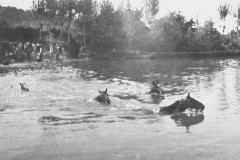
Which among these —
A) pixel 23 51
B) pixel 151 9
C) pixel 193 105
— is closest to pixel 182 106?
pixel 193 105

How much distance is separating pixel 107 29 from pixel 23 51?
79.1 ft

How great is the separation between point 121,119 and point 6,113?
5957 millimetres

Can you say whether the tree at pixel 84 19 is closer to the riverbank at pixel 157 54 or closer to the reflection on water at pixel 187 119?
the riverbank at pixel 157 54

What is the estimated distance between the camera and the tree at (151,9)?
93.2 metres

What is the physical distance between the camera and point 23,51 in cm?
6600

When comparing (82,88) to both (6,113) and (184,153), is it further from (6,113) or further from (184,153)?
(184,153)

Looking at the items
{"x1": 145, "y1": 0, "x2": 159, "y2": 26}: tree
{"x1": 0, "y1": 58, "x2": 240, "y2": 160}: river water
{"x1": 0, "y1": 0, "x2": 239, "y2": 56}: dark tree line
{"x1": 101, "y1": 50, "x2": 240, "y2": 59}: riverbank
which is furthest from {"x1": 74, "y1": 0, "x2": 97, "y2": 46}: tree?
{"x1": 0, "y1": 58, "x2": 240, "y2": 160}: river water

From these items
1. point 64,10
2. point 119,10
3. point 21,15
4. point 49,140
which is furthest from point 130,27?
point 49,140

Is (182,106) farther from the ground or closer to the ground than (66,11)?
closer to the ground

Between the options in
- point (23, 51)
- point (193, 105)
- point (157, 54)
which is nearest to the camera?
point (193, 105)

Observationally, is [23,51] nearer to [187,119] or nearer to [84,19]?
[84,19]

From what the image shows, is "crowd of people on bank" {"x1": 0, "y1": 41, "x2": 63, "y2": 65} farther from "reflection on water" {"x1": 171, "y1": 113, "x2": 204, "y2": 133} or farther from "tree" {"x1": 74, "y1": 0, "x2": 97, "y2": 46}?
"reflection on water" {"x1": 171, "y1": 113, "x2": 204, "y2": 133}

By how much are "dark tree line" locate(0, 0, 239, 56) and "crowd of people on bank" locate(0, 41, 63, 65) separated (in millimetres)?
5894

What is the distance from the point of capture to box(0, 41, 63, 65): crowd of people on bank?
6175 cm
